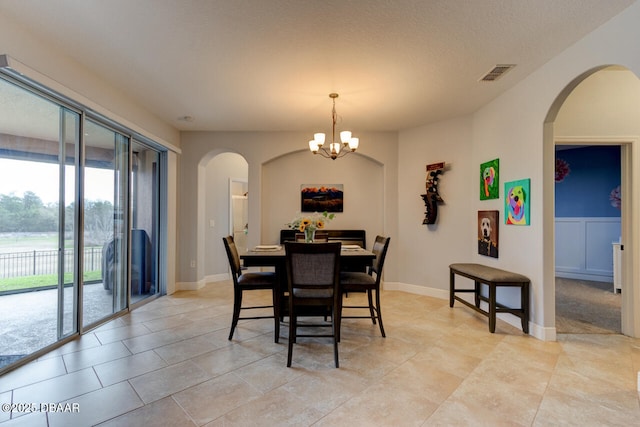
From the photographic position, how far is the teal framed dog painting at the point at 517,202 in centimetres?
298

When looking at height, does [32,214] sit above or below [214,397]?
above

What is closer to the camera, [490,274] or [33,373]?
[33,373]

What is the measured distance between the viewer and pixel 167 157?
4484mm

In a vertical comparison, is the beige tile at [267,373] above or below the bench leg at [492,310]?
below

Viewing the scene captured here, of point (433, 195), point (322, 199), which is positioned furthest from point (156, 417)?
point (433, 195)

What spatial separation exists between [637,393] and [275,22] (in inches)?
141

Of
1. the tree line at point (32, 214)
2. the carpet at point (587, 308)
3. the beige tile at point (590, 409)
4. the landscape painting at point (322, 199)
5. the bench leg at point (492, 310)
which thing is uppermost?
the landscape painting at point (322, 199)

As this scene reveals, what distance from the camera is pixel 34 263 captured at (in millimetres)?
2453

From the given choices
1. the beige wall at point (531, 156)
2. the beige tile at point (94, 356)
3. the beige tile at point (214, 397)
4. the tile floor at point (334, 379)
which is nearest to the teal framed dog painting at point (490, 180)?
the beige wall at point (531, 156)

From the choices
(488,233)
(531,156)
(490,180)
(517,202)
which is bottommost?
(488,233)

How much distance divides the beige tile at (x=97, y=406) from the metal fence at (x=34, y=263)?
3.96 ft

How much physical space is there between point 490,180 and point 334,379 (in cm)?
299

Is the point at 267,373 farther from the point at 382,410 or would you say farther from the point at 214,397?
the point at 382,410

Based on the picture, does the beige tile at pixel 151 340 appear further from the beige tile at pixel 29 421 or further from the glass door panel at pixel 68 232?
the beige tile at pixel 29 421
